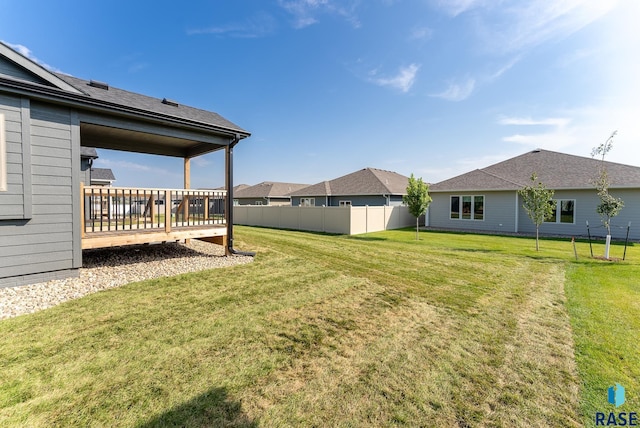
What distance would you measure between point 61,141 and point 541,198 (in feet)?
47.9

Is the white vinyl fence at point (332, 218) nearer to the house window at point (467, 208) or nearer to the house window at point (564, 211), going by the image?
the house window at point (467, 208)

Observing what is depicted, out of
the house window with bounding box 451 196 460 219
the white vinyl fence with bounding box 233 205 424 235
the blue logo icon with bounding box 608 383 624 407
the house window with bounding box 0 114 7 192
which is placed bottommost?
the blue logo icon with bounding box 608 383 624 407

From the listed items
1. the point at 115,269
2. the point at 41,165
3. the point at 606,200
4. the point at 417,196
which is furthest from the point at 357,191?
the point at 41,165

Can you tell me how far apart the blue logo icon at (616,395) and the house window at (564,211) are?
50.7ft

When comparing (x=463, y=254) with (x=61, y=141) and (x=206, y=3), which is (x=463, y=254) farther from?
(x=206, y=3)

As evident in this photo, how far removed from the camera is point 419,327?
143 inches

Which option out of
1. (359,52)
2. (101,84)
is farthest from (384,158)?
(101,84)

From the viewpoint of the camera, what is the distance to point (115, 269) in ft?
19.1

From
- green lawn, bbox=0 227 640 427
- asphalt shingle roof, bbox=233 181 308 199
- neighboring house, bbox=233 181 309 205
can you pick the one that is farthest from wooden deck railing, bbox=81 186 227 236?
asphalt shingle roof, bbox=233 181 308 199

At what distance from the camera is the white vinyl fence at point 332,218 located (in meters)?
15.0

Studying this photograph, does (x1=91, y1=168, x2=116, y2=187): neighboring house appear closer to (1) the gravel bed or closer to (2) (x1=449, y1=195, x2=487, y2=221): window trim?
(1) the gravel bed

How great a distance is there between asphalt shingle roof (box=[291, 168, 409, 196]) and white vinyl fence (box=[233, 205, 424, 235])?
9.35 feet

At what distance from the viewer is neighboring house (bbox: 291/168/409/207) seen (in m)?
20.6

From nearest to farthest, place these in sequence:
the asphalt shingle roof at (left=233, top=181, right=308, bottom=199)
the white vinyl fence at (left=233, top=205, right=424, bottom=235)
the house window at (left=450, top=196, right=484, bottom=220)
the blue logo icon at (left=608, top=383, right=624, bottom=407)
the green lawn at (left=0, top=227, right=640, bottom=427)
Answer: the green lawn at (left=0, top=227, right=640, bottom=427), the blue logo icon at (left=608, top=383, right=624, bottom=407), the white vinyl fence at (left=233, top=205, right=424, bottom=235), the house window at (left=450, top=196, right=484, bottom=220), the asphalt shingle roof at (left=233, top=181, right=308, bottom=199)
